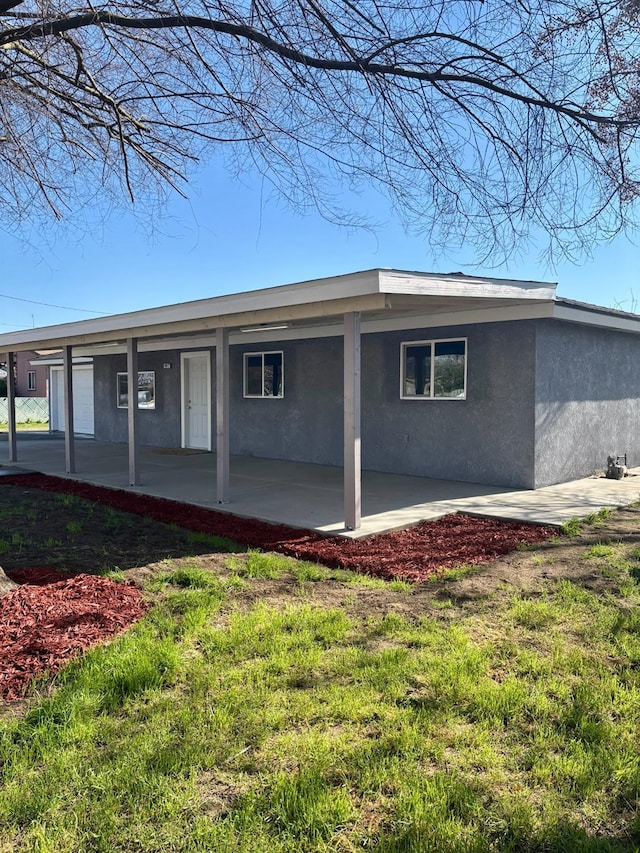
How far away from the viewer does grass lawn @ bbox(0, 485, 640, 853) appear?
7.20 feet

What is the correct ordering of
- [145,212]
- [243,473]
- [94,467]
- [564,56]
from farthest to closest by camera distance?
[94,467] < [243,473] < [145,212] < [564,56]

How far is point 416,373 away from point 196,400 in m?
6.81

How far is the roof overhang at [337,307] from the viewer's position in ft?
20.2

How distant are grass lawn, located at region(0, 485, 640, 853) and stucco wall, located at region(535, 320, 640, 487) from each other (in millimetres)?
5010

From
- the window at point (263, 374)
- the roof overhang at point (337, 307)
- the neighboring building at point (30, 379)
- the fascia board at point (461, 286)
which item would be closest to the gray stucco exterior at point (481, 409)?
the window at point (263, 374)

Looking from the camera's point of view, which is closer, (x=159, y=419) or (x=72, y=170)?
(x=72, y=170)

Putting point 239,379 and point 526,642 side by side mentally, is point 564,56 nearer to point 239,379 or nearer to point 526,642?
point 526,642

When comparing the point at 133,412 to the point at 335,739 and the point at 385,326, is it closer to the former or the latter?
the point at 385,326

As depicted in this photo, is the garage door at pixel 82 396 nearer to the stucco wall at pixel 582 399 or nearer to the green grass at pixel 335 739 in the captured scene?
the stucco wall at pixel 582 399

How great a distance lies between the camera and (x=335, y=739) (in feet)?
8.92

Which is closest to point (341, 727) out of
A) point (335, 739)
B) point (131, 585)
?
point (335, 739)

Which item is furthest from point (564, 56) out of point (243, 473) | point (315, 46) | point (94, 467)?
point (94, 467)

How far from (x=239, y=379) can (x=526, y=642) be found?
37.3 feet

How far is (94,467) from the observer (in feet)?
40.6
